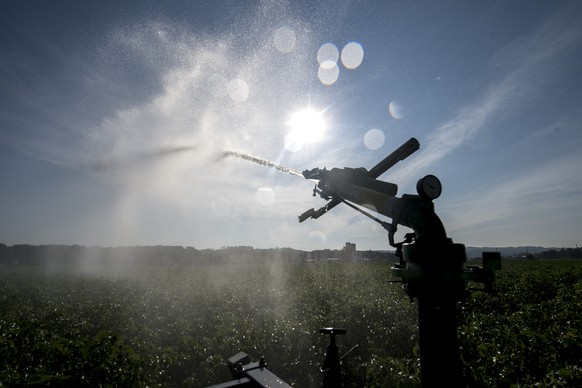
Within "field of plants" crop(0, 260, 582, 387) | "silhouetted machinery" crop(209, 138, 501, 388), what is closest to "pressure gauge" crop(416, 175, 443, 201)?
"silhouetted machinery" crop(209, 138, 501, 388)

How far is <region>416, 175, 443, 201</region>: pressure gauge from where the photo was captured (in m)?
2.20

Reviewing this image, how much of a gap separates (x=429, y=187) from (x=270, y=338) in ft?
34.6

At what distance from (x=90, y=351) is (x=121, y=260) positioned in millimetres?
84061

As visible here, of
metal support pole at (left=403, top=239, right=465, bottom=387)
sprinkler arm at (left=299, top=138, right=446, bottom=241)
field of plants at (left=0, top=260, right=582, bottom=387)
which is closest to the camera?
metal support pole at (left=403, top=239, right=465, bottom=387)

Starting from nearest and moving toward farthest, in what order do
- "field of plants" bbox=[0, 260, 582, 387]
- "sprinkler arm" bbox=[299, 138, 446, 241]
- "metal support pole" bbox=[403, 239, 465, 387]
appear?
1. "metal support pole" bbox=[403, 239, 465, 387]
2. "sprinkler arm" bbox=[299, 138, 446, 241]
3. "field of plants" bbox=[0, 260, 582, 387]

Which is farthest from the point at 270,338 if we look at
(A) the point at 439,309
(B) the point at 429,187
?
(B) the point at 429,187

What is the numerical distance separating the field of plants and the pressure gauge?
1.18 m

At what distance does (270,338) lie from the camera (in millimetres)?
11172

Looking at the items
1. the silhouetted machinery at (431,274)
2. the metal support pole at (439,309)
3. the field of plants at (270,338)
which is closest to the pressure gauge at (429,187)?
the silhouetted machinery at (431,274)

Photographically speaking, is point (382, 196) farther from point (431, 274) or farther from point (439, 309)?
point (439, 309)

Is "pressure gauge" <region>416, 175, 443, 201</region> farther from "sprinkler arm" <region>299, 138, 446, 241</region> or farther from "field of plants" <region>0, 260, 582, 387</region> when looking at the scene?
"field of plants" <region>0, 260, 582, 387</region>

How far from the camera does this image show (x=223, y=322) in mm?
13969

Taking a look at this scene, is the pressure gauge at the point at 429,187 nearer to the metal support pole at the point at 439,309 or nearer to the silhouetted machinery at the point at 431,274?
the silhouetted machinery at the point at 431,274

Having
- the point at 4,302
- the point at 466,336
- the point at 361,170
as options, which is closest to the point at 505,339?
the point at 466,336
